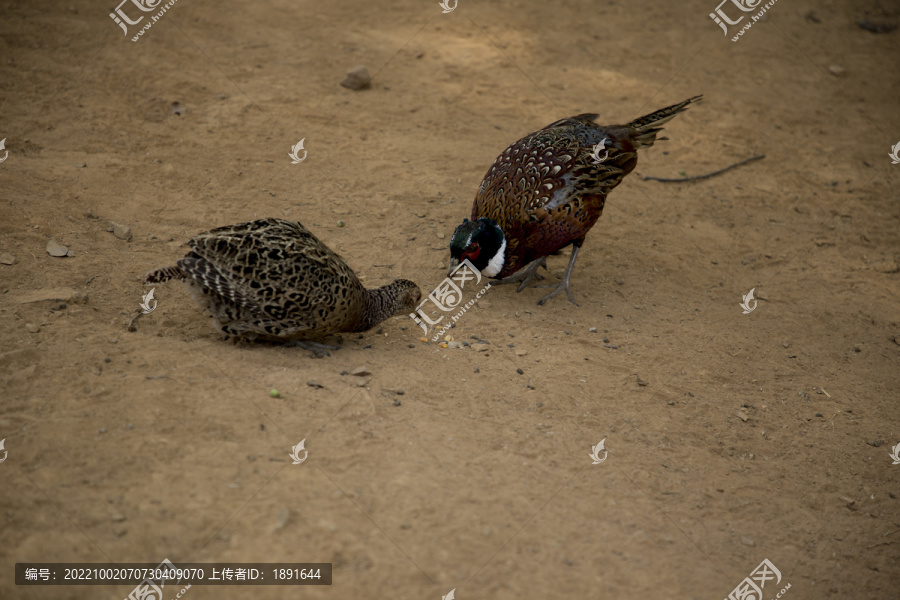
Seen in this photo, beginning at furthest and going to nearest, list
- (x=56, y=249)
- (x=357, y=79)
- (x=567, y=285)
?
(x=357, y=79)
(x=567, y=285)
(x=56, y=249)

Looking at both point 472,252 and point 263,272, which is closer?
point 263,272

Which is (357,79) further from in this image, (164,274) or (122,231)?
(164,274)

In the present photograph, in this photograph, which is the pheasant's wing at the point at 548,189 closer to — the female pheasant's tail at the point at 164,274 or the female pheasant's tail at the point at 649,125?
the female pheasant's tail at the point at 649,125

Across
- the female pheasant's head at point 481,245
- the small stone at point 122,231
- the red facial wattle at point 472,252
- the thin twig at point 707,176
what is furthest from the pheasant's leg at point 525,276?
the small stone at point 122,231

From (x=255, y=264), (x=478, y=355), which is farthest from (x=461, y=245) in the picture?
(x=255, y=264)

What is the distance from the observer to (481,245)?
221 inches

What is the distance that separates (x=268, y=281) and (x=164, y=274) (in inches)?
28.7

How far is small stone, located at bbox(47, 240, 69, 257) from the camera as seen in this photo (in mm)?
5241

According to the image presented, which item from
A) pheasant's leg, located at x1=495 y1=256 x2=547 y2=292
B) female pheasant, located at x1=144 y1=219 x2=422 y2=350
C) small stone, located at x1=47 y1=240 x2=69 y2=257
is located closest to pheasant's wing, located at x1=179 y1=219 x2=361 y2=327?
female pheasant, located at x1=144 y1=219 x2=422 y2=350

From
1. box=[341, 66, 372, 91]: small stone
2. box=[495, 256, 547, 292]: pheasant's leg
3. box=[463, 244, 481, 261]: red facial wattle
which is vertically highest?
box=[341, 66, 372, 91]: small stone

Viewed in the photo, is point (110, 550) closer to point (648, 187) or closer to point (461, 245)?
point (461, 245)

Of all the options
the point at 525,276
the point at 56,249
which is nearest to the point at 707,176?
the point at 525,276

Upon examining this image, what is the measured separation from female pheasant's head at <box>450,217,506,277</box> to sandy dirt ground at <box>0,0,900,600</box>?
0.38 meters

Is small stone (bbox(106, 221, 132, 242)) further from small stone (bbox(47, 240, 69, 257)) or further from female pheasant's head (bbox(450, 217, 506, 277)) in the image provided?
female pheasant's head (bbox(450, 217, 506, 277))
